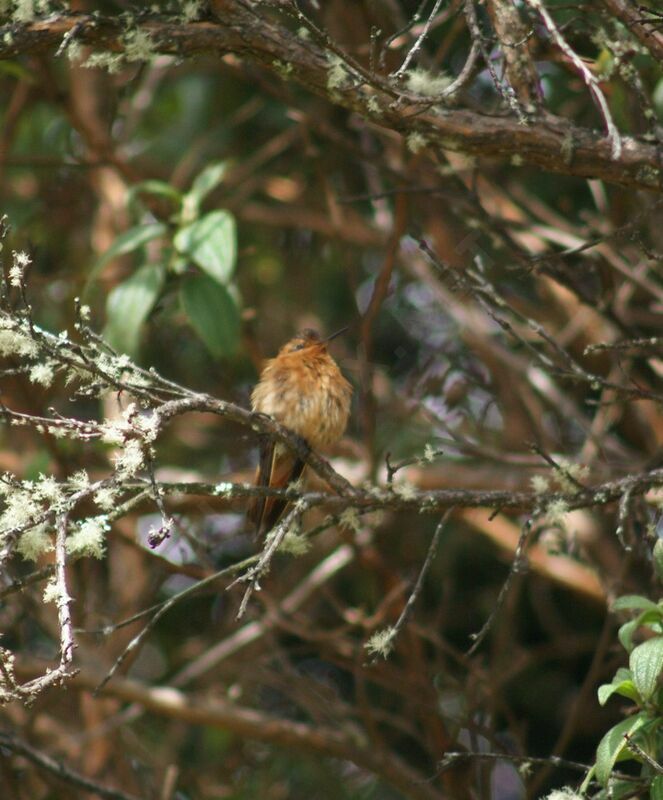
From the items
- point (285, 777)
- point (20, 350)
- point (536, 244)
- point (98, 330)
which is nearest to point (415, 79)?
point (20, 350)

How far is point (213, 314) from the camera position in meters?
4.16

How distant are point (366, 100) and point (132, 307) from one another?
5.25 ft

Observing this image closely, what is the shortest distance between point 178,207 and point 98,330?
1097 millimetres

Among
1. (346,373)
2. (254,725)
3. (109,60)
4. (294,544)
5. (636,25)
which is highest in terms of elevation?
(109,60)

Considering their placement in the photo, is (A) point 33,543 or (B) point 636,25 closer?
(A) point 33,543

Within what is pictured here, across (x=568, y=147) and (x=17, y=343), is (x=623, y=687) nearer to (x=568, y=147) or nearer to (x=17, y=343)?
(x=568, y=147)

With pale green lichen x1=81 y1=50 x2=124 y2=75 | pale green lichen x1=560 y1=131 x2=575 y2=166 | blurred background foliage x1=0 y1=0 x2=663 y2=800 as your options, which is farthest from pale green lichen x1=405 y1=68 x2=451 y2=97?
pale green lichen x1=81 y1=50 x2=124 y2=75

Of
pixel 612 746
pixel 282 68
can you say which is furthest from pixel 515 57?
pixel 612 746

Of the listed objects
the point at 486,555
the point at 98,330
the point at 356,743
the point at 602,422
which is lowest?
the point at 486,555

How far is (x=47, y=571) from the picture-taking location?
2.53 meters

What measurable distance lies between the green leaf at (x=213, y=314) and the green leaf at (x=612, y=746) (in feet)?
7.06

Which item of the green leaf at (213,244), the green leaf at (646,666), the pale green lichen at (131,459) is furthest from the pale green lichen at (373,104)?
the green leaf at (646,666)

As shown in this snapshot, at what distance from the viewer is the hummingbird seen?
167 inches

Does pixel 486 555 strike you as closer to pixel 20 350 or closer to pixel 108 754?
pixel 108 754
